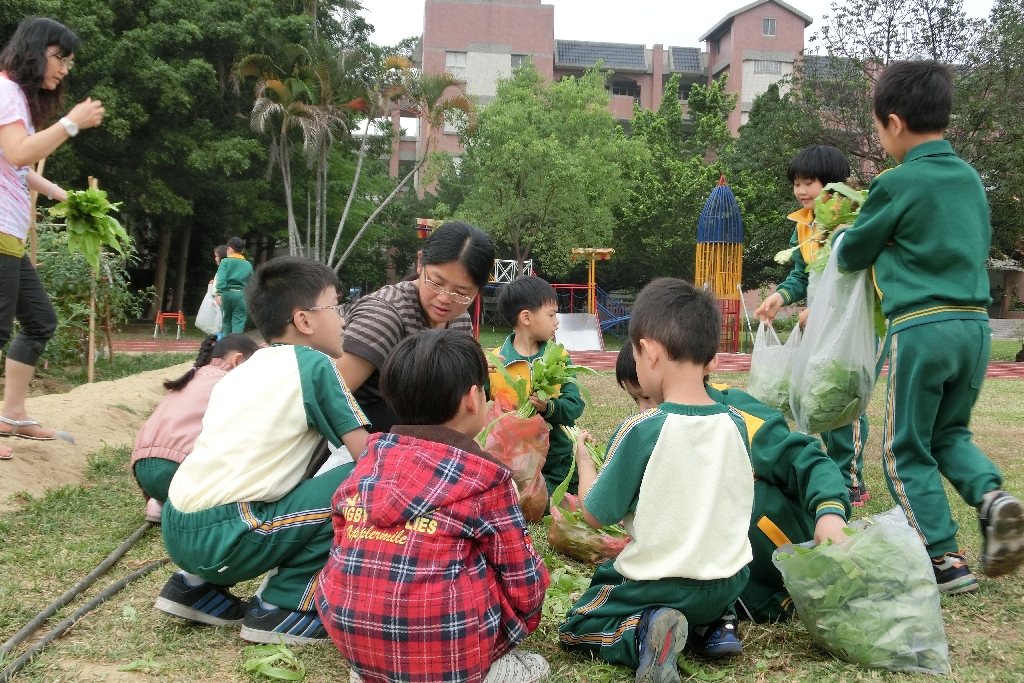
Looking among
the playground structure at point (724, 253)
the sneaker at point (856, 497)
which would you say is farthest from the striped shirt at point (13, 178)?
the playground structure at point (724, 253)

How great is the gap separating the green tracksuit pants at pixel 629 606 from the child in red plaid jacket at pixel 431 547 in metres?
0.25

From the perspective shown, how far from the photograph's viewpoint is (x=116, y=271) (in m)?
9.48

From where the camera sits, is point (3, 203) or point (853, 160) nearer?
point (3, 203)

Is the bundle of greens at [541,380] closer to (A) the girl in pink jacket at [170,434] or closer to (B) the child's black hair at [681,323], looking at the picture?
(A) the girl in pink jacket at [170,434]

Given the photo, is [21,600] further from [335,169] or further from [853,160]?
[335,169]

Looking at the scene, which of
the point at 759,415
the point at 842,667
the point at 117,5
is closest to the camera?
the point at 842,667

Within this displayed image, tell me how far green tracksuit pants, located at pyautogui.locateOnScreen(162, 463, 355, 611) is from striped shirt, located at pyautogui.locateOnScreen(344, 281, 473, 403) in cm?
59

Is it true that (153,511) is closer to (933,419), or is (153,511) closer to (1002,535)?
(933,419)

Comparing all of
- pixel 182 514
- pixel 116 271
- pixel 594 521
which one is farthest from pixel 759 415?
pixel 116 271

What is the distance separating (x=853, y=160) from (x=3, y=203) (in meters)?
16.9

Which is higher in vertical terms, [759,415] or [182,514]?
[759,415]

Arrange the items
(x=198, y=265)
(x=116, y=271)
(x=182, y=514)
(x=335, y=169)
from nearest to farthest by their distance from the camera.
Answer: (x=182, y=514), (x=116, y=271), (x=335, y=169), (x=198, y=265)

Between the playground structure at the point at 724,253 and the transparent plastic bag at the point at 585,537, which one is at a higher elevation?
the playground structure at the point at 724,253

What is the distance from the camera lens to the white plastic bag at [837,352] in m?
3.08
